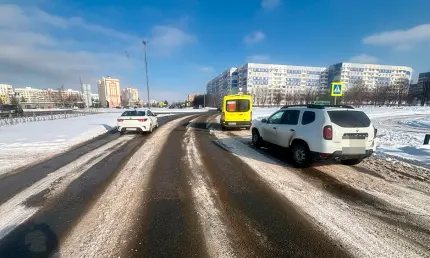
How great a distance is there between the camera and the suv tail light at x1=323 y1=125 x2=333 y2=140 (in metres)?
5.04

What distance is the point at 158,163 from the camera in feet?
20.0

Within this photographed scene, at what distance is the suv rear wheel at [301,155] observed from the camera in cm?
559

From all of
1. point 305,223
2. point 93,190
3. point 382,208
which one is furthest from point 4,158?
point 382,208

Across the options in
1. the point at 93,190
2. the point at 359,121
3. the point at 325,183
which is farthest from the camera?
the point at 359,121

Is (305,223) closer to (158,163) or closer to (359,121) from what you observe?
(359,121)

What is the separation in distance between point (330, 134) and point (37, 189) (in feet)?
22.4

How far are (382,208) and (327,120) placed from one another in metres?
2.33

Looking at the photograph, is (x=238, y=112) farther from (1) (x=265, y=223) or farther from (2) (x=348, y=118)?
(1) (x=265, y=223)

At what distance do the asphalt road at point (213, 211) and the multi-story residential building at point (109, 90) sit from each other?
4586 inches

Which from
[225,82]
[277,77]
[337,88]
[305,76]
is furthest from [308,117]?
[305,76]

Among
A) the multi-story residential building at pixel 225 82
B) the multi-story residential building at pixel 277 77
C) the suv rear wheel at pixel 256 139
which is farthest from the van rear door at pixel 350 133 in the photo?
the multi-story residential building at pixel 277 77

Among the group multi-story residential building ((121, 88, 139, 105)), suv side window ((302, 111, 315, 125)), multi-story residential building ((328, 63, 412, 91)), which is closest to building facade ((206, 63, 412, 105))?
multi-story residential building ((328, 63, 412, 91))

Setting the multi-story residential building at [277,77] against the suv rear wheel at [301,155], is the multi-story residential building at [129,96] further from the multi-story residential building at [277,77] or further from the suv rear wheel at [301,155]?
the suv rear wheel at [301,155]

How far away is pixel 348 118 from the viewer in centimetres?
523
